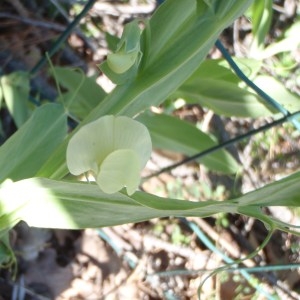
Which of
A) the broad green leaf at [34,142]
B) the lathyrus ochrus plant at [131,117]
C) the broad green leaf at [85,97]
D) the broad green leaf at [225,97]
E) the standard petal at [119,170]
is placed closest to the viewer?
the standard petal at [119,170]

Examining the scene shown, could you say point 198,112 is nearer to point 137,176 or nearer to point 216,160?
point 216,160

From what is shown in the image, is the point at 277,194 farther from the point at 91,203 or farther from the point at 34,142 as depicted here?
the point at 34,142

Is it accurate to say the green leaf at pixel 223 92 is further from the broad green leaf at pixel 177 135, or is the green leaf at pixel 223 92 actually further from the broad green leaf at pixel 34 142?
the broad green leaf at pixel 34 142

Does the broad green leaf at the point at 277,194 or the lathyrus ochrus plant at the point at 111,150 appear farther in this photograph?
the broad green leaf at the point at 277,194

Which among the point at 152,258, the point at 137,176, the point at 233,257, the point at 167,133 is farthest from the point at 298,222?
the point at 137,176

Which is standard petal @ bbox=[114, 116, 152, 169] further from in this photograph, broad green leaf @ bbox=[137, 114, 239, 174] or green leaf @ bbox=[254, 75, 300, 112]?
broad green leaf @ bbox=[137, 114, 239, 174]

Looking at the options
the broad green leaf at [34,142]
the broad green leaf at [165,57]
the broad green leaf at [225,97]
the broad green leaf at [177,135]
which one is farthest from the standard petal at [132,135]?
the broad green leaf at [177,135]

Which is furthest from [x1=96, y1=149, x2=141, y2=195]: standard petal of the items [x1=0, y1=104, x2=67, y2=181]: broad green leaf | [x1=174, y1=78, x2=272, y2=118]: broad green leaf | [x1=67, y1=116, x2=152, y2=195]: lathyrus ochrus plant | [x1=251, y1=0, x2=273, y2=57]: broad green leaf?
[x1=251, y1=0, x2=273, y2=57]: broad green leaf
